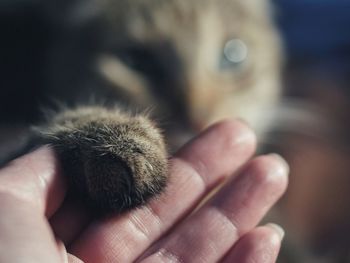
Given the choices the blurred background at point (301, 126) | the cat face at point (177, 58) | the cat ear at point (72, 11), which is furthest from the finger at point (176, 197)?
the cat ear at point (72, 11)

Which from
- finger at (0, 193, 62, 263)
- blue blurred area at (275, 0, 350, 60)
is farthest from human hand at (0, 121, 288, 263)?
blue blurred area at (275, 0, 350, 60)

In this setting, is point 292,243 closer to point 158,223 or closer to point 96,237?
point 158,223

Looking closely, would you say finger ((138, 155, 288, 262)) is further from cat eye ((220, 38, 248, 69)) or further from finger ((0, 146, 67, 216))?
cat eye ((220, 38, 248, 69))

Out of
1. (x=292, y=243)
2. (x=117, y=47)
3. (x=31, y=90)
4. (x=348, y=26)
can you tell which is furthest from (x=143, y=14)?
(x=348, y=26)

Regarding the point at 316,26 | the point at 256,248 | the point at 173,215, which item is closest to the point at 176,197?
the point at 173,215

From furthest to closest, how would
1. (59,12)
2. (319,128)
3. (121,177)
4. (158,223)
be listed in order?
1. (319,128)
2. (59,12)
3. (158,223)
4. (121,177)

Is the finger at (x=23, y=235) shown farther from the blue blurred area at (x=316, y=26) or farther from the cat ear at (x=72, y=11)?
the blue blurred area at (x=316, y=26)

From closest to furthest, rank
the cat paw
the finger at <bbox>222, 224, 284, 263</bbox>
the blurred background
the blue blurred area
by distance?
1. the cat paw
2. the finger at <bbox>222, 224, 284, 263</bbox>
3. the blurred background
4. the blue blurred area
